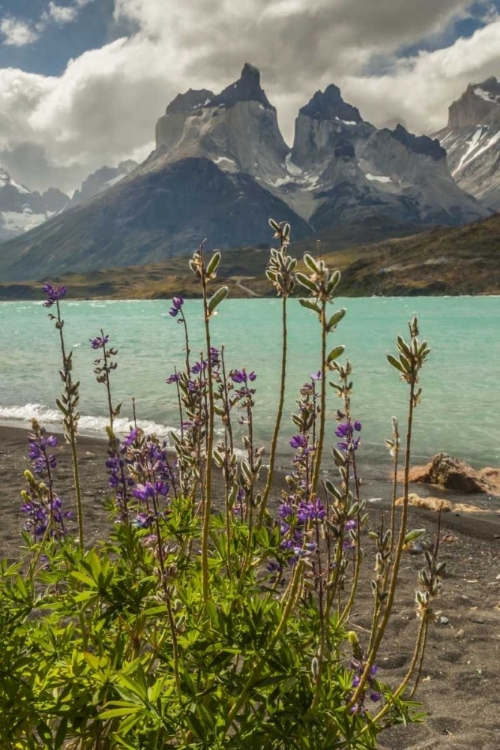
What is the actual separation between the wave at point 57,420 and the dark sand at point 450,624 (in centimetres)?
709

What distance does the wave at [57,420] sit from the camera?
2303cm

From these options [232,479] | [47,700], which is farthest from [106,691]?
[232,479]

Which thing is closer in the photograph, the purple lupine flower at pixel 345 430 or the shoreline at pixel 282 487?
the purple lupine flower at pixel 345 430

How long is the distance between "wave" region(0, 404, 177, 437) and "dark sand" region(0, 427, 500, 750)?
7095 mm

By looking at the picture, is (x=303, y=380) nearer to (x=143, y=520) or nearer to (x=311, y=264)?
(x=143, y=520)

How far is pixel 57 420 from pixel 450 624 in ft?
66.0

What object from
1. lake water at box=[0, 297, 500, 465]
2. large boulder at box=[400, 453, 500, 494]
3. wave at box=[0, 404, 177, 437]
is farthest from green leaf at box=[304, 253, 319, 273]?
wave at box=[0, 404, 177, 437]

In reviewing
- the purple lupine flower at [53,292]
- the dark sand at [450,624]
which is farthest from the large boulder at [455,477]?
the purple lupine flower at [53,292]

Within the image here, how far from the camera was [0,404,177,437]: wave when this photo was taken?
23.0 m

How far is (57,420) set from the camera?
2481cm

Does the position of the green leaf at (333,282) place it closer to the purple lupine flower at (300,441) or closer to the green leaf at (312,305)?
the green leaf at (312,305)

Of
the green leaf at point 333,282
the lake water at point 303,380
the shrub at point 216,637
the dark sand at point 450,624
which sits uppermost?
the green leaf at point 333,282

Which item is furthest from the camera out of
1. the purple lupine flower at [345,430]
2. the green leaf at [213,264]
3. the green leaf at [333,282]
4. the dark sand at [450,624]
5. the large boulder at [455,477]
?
the large boulder at [455,477]

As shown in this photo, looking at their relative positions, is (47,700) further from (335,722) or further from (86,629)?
(335,722)
